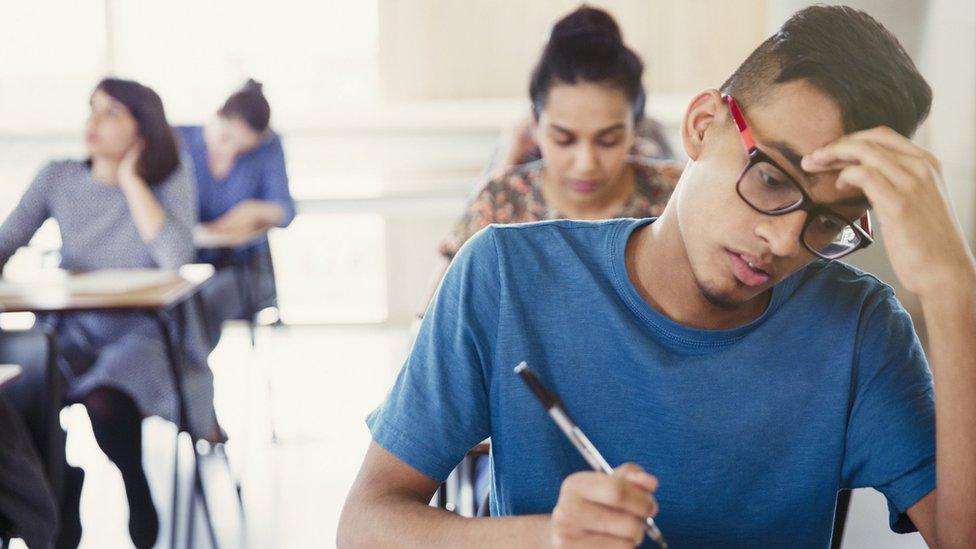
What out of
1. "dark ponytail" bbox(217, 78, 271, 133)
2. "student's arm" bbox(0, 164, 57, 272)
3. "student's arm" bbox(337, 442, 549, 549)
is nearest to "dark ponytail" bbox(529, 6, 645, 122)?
"student's arm" bbox(337, 442, 549, 549)

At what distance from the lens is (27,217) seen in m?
2.86

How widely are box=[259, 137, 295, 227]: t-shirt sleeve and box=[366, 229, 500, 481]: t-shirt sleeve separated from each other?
2.92 m

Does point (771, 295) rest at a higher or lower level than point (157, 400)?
higher

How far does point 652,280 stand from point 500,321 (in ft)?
0.58

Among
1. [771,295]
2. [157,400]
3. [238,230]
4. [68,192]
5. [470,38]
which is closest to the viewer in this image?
[771,295]

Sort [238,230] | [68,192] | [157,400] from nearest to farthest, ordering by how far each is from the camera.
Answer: [157,400] < [68,192] < [238,230]

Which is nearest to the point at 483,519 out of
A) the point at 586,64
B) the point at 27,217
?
the point at 586,64

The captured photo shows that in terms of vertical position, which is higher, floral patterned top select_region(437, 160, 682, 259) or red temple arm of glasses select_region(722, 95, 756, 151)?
red temple arm of glasses select_region(722, 95, 756, 151)

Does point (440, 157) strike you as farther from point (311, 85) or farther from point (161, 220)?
point (161, 220)

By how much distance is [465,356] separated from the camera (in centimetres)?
95

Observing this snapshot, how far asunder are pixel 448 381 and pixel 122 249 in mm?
2312

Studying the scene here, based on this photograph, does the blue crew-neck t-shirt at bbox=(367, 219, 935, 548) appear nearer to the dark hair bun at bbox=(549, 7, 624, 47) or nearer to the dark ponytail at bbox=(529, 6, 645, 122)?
the dark ponytail at bbox=(529, 6, 645, 122)

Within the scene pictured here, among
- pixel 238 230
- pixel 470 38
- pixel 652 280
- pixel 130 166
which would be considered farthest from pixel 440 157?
pixel 652 280

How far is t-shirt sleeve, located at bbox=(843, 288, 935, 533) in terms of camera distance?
3.11 ft
